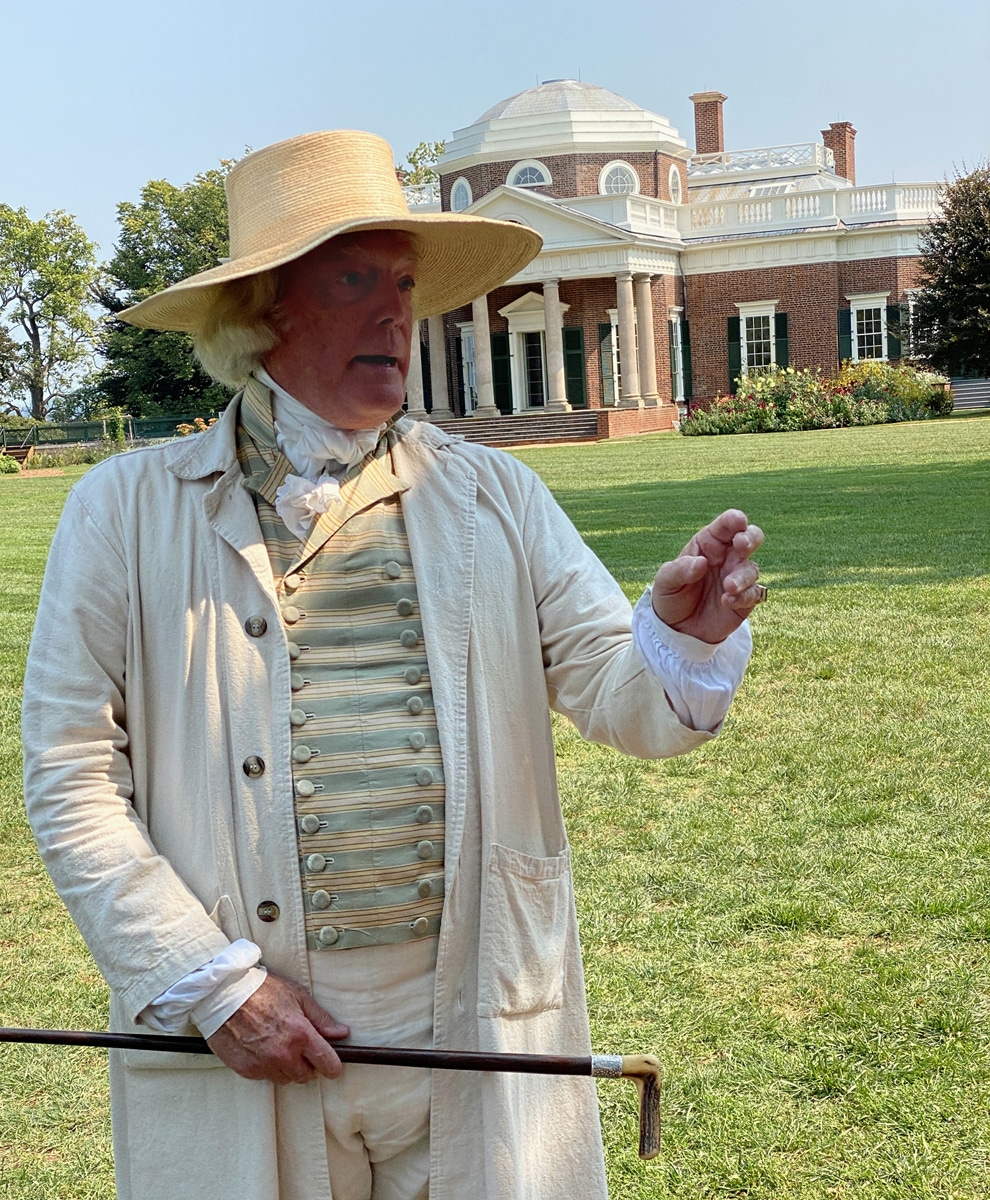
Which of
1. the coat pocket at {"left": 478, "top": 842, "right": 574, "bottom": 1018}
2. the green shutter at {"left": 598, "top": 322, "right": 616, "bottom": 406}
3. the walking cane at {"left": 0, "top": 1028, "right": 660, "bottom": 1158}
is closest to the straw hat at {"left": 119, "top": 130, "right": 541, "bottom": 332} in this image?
the coat pocket at {"left": 478, "top": 842, "right": 574, "bottom": 1018}

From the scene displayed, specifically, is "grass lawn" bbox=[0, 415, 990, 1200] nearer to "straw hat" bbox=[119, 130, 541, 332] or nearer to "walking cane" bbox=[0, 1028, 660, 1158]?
"walking cane" bbox=[0, 1028, 660, 1158]

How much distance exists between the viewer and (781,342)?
4231cm

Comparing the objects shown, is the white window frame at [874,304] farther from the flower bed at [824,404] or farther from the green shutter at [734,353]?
the flower bed at [824,404]

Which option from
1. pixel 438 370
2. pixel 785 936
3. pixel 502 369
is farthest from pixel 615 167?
pixel 785 936

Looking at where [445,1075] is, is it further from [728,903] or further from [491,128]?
[491,128]

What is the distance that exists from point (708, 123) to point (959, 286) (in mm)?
17897

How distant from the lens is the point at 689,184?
47500mm

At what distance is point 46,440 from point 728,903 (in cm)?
4808

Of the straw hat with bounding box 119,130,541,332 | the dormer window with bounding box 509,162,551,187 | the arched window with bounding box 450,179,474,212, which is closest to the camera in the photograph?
the straw hat with bounding box 119,130,541,332

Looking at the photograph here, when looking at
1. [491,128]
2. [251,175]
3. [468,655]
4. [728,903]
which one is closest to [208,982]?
[468,655]

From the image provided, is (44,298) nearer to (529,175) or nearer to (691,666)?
(529,175)

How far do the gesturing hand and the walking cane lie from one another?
0.63 meters

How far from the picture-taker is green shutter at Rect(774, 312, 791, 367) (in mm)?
42188

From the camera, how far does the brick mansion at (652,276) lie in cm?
4109
